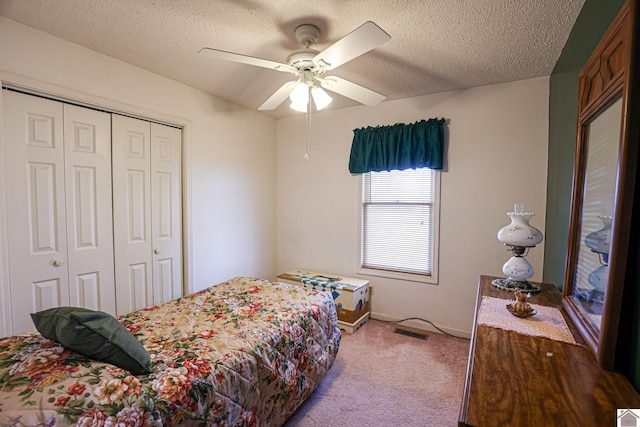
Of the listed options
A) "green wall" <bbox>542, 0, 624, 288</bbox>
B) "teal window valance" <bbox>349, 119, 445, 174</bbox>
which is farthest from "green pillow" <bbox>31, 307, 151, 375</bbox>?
"teal window valance" <bbox>349, 119, 445, 174</bbox>

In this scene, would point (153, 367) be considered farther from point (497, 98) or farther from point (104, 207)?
point (497, 98)

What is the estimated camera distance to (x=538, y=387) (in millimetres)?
853

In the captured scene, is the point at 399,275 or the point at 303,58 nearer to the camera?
the point at 303,58

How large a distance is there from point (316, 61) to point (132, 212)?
2046 mm

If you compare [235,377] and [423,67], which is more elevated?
[423,67]

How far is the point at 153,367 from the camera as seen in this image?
124 cm

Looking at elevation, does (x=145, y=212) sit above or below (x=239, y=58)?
below

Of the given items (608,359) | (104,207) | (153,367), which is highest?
(104,207)

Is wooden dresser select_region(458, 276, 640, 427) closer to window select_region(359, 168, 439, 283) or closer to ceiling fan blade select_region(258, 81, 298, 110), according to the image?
ceiling fan blade select_region(258, 81, 298, 110)

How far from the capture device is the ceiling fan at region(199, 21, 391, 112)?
4.79 feet

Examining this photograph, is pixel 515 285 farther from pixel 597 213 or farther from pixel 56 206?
pixel 56 206

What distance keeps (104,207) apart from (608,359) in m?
3.10

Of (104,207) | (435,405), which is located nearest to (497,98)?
(435,405)

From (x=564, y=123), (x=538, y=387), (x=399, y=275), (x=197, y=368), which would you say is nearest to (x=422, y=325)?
(x=399, y=275)
